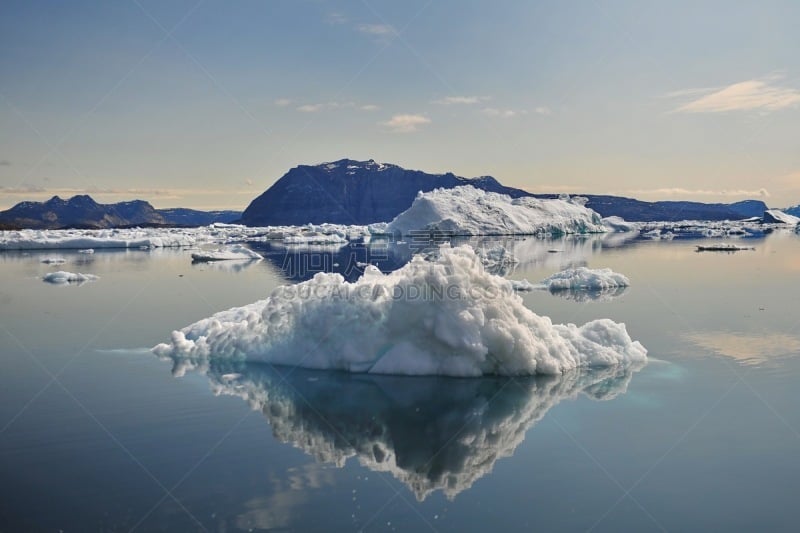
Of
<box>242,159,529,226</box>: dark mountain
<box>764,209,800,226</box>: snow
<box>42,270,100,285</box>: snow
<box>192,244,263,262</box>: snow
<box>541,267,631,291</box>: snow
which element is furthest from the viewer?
<box>242,159,529,226</box>: dark mountain

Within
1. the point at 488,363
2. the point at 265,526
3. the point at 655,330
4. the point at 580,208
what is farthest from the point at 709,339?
the point at 580,208

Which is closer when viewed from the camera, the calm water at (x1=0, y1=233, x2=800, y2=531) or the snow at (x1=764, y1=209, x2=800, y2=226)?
the calm water at (x1=0, y1=233, x2=800, y2=531)

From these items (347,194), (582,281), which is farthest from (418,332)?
(347,194)

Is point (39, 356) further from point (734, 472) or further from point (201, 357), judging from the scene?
point (734, 472)

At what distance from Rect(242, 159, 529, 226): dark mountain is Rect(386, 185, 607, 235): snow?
8212 centimetres

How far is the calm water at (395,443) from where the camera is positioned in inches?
231

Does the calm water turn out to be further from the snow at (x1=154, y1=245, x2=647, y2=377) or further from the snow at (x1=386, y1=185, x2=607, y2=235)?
the snow at (x1=386, y1=185, x2=607, y2=235)

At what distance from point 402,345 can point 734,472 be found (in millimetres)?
5272

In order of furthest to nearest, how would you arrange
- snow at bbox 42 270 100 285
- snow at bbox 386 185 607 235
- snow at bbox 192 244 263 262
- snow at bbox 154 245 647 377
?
snow at bbox 386 185 607 235, snow at bbox 192 244 263 262, snow at bbox 42 270 100 285, snow at bbox 154 245 647 377

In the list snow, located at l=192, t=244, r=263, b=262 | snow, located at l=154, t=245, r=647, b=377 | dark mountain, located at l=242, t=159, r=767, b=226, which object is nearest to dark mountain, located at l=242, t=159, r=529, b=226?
dark mountain, located at l=242, t=159, r=767, b=226

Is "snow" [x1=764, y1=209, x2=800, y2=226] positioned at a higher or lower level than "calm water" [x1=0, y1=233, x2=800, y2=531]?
lower

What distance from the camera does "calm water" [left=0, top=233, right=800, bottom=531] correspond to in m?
5.87

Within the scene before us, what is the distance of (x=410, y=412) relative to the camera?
866 centimetres

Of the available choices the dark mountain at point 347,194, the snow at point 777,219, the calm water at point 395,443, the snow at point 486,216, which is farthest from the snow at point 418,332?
the dark mountain at point 347,194
